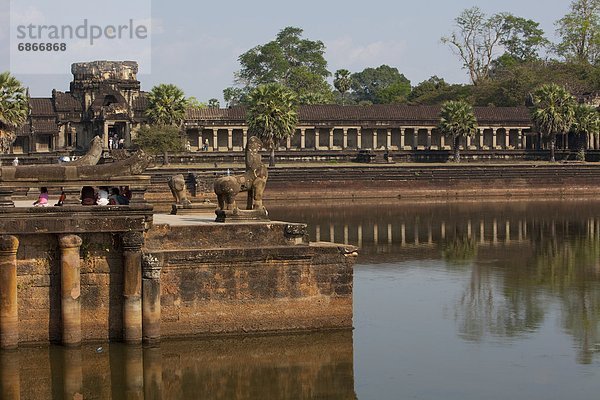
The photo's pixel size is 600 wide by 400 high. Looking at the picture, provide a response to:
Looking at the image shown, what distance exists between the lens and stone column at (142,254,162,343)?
20.5 meters

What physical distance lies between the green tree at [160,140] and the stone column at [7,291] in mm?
60227

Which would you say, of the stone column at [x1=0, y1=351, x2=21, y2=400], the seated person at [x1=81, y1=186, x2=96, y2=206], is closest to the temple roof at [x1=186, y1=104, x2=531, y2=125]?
the seated person at [x1=81, y1=186, x2=96, y2=206]

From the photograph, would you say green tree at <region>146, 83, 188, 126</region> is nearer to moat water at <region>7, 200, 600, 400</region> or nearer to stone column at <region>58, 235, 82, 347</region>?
moat water at <region>7, 200, 600, 400</region>

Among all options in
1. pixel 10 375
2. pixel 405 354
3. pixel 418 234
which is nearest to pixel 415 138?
pixel 418 234

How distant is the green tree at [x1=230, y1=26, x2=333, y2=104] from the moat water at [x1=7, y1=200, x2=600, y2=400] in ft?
349

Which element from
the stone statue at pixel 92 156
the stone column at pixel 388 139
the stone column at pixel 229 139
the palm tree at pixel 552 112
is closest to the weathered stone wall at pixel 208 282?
the stone statue at pixel 92 156

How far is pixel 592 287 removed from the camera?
100ft

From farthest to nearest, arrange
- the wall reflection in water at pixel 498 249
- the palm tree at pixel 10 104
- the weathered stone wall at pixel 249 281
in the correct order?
the palm tree at pixel 10 104, the wall reflection in water at pixel 498 249, the weathered stone wall at pixel 249 281

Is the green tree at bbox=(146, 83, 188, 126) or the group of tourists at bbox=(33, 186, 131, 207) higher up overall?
the green tree at bbox=(146, 83, 188, 126)

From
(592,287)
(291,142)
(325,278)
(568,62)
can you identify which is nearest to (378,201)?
(291,142)

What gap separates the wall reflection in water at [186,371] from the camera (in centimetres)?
1894

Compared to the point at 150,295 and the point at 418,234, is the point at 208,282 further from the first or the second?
the point at 418,234

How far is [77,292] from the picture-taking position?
20141 millimetres

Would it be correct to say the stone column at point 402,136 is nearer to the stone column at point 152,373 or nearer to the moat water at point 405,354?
the moat water at point 405,354
